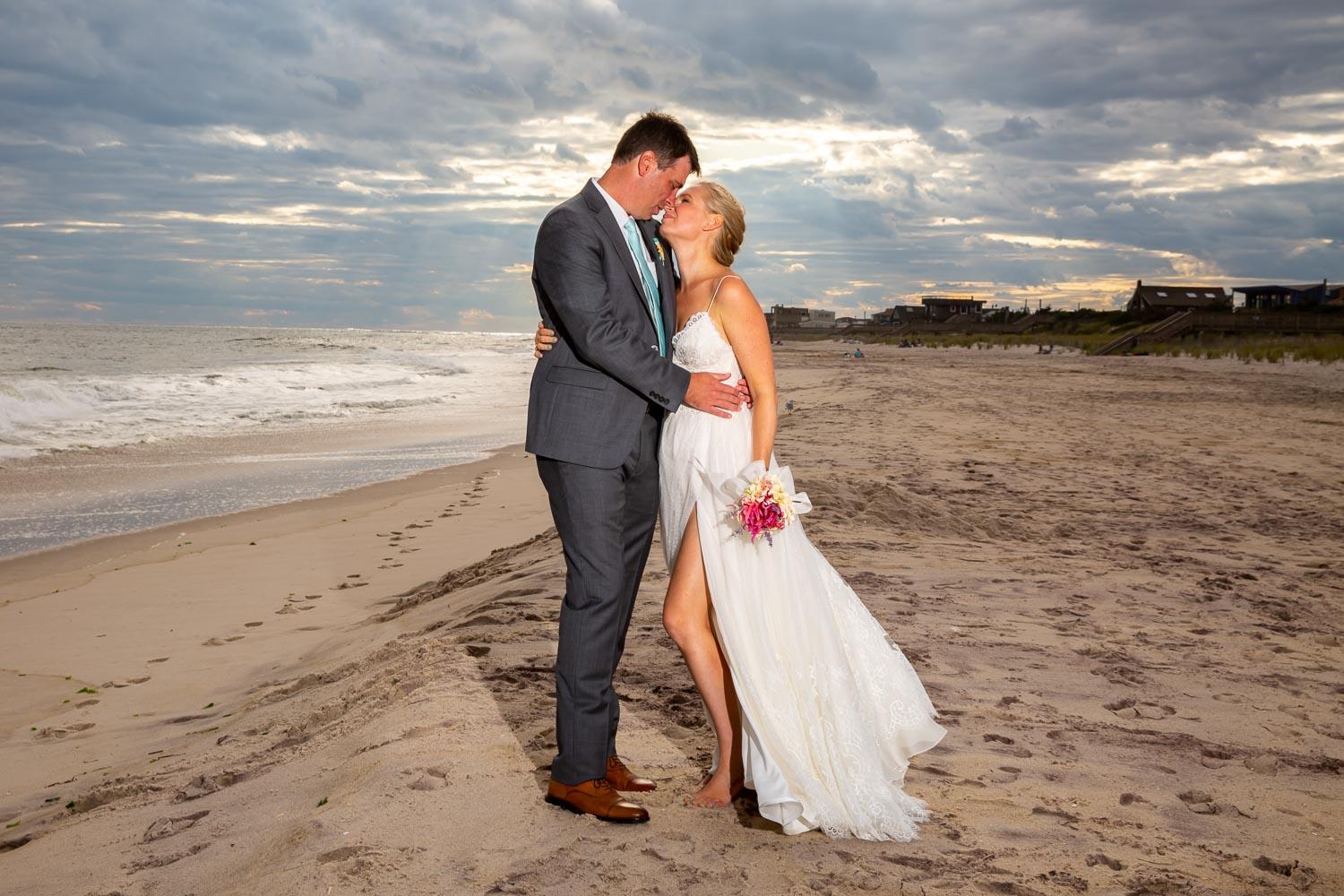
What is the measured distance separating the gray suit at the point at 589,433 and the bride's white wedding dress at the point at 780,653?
200 mm

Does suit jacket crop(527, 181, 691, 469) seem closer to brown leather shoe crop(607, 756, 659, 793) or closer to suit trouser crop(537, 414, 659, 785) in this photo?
suit trouser crop(537, 414, 659, 785)

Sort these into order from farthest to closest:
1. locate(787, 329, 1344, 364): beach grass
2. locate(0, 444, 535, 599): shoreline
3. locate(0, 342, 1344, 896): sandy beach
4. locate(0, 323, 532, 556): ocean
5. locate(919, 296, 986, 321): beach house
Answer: locate(919, 296, 986, 321): beach house → locate(787, 329, 1344, 364): beach grass → locate(0, 323, 532, 556): ocean → locate(0, 444, 535, 599): shoreline → locate(0, 342, 1344, 896): sandy beach

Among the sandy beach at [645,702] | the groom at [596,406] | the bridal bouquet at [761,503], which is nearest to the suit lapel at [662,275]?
the groom at [596,406]

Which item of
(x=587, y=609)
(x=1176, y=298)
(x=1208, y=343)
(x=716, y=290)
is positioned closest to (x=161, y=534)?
(x=587, y=609)

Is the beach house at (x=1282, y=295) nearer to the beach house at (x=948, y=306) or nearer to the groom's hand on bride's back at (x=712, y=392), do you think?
the beach house at (x=948, y=306)

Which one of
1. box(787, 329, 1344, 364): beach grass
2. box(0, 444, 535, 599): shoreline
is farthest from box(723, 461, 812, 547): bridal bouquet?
box(787, 329, 1344, 364): beach grass

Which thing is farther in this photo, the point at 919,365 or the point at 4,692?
the point at 919,365

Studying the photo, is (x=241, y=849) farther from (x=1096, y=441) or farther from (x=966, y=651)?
(x=1096, y=441)

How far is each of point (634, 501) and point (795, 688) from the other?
2.60 feet

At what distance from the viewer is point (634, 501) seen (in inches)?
130

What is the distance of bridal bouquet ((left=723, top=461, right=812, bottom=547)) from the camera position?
3086 millimetres

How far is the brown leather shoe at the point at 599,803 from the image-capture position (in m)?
3.10

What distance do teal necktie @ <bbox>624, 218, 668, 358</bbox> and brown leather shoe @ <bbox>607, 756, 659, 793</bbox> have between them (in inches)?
54.8

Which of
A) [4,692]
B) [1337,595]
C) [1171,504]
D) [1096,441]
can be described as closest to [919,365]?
[1096,441]
